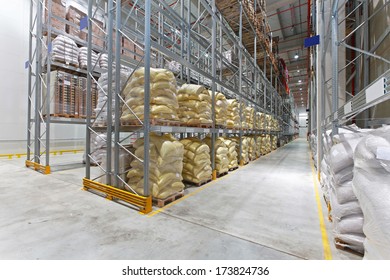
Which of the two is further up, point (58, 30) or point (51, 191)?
point (58, 30)

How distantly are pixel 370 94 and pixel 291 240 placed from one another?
177cm

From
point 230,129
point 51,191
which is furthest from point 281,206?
point 51,191

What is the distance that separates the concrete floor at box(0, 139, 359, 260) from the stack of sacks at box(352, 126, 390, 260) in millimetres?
791

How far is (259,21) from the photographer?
9648 millimetres

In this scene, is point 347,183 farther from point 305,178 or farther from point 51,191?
point 51,191

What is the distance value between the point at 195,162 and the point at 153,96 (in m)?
1.88

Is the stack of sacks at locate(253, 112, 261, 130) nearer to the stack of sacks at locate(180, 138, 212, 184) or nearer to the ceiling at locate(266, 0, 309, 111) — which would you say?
the stack of sacks at locate(180, 138, 212, 184)

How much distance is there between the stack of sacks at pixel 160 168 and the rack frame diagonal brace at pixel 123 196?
180 mm

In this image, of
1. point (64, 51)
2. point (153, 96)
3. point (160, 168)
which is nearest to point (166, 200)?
point (160, 168)

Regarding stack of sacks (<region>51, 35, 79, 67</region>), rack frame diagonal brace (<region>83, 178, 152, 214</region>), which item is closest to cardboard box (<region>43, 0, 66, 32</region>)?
stack of sacks (<region>51, 35, 79, 67</region>)

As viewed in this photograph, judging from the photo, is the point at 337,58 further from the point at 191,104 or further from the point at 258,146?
the point at 258,146

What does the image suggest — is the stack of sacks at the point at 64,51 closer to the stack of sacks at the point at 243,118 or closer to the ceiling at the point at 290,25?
the stack of sacks at the point at 243,118

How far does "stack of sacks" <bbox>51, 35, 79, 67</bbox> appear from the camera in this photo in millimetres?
5766
